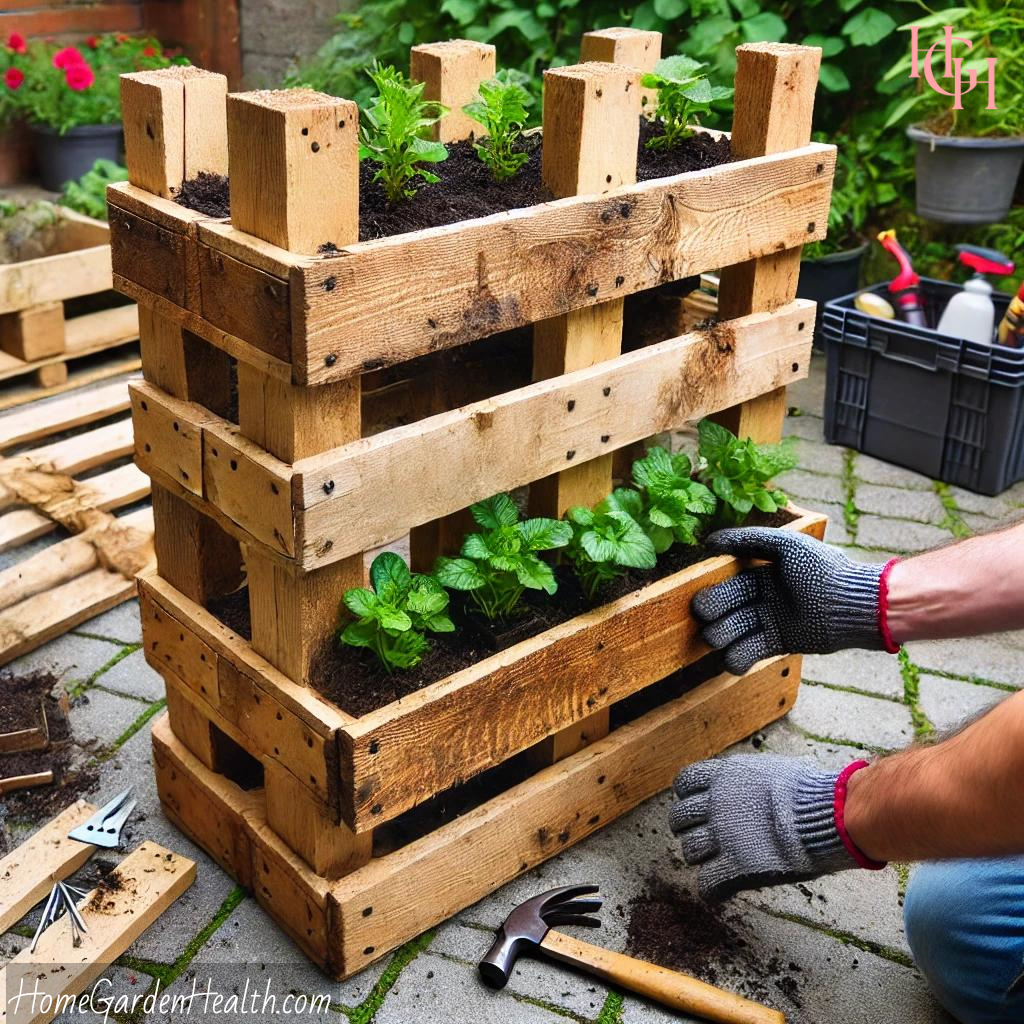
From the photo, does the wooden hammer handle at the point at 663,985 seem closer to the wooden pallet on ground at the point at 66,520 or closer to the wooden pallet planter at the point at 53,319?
the wooden pallet on ground at the point at 66,520

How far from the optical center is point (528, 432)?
2.30 meters

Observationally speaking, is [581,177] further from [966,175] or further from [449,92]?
[966,175]

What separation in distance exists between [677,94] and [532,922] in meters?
1.64

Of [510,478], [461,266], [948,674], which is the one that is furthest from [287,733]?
[948,674]

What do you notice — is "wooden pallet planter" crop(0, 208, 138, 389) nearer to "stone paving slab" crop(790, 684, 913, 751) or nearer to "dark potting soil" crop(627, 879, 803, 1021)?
"stone paving slab" crop(790, 684, 913, 751)

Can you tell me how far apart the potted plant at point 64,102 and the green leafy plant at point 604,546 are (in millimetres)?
4549

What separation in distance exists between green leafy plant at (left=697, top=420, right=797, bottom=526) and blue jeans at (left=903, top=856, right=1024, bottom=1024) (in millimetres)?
842

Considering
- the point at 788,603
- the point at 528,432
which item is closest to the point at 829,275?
the point at 788,603

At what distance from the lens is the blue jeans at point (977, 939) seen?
2127 mm

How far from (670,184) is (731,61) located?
9.54ft

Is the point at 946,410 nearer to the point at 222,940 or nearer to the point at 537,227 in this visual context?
the point at 537,227

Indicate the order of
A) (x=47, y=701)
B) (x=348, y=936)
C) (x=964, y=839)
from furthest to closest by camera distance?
(x=47, y=701), (x=348, y=936), (x=964, y=839)

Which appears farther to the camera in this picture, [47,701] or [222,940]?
[47,701]

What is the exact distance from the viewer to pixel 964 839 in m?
1.88
